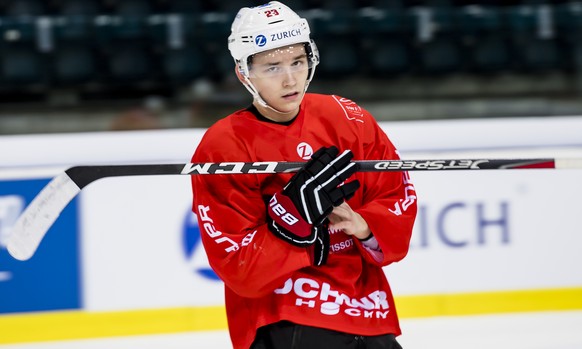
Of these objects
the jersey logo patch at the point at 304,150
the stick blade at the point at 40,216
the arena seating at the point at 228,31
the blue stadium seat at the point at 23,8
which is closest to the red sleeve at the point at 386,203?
the jersey logo patch at the point at 304,150

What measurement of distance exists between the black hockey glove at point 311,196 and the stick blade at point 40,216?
47 centimetres

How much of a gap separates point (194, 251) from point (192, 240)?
0.12ft

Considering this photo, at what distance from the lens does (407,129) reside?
119 inches

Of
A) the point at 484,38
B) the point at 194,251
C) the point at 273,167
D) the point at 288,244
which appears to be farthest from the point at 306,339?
the point at 484,38

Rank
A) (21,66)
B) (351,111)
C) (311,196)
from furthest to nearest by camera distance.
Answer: (21,66), (351,111), (311,196)

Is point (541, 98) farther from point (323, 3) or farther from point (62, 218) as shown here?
point (62, 218)

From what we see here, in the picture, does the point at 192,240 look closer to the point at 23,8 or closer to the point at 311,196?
the point at 311,196

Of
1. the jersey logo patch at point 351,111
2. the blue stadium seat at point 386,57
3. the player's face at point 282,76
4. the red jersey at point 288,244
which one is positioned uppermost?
the blue stadium seat at point 386,57

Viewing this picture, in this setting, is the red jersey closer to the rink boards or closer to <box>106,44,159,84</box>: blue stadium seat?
the rink boards

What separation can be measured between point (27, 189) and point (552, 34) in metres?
Result: 3.01

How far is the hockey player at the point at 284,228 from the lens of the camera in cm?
153

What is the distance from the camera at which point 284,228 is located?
59.2 inches

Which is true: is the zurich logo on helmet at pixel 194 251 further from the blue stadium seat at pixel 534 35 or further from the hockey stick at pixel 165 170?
the blue stadium seat at pixel 534 35

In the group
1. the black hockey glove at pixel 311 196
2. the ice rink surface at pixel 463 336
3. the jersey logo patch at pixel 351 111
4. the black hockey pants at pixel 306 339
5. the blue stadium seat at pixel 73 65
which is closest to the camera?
the black hockey glove at pixel 311 196
